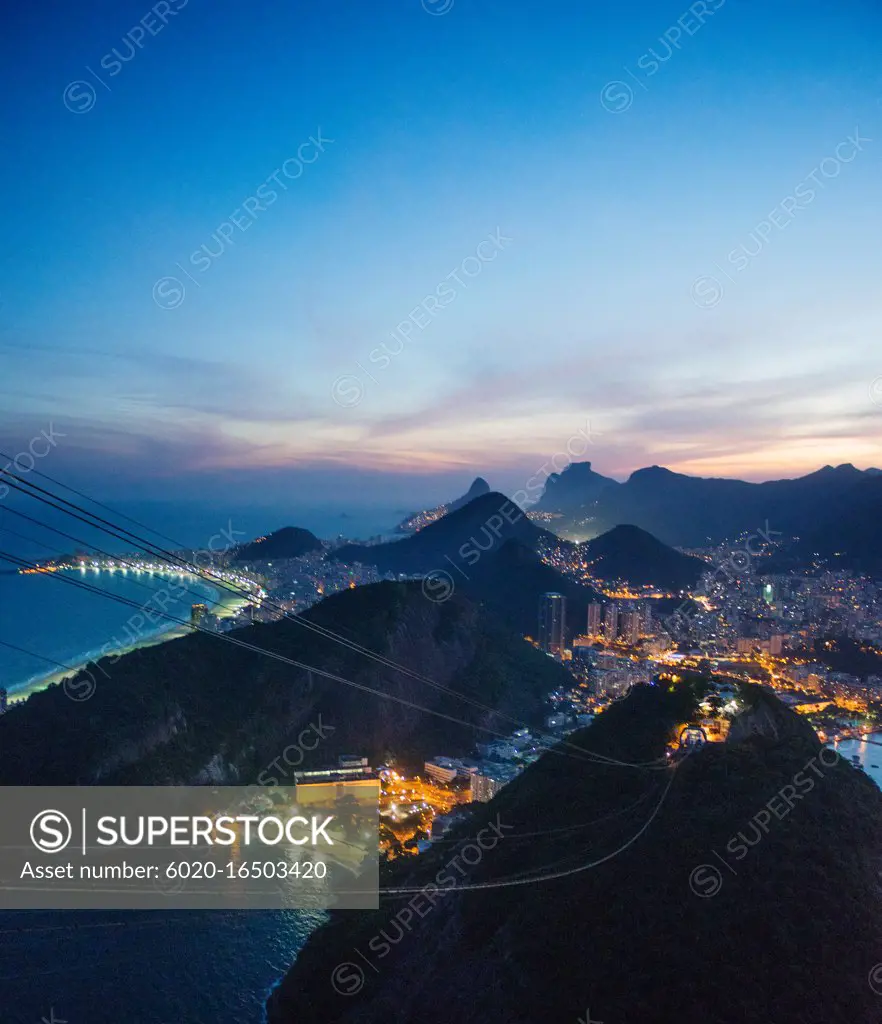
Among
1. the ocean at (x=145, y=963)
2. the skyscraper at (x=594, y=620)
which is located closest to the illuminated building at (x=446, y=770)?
the ocean at (x=145, y=963)

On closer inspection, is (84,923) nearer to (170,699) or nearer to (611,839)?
(170,699)

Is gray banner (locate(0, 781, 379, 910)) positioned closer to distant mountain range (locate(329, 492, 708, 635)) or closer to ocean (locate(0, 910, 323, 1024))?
ocean (locate(0, 910, 323, 1024))

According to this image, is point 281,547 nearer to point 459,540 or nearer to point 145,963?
point 459,540

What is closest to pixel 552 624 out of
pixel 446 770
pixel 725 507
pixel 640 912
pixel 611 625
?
pixel 611 625

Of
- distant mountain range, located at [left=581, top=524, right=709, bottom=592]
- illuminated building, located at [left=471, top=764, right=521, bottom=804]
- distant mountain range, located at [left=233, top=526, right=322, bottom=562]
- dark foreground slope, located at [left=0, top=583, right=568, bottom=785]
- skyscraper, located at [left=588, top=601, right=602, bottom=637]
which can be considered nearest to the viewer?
dark foreground slope, located at [left=0, top=583, right=568, bottom=785]

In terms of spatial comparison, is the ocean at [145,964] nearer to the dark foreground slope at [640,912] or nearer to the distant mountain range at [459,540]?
the dark foreground slope at [640,912]

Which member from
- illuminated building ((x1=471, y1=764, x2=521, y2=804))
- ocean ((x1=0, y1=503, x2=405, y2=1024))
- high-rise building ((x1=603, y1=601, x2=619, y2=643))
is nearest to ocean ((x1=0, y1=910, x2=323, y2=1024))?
ocean ((x1=0, y1=503, x2=405, y2=1024))
